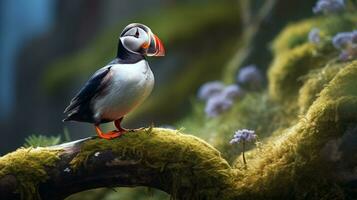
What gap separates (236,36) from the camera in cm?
894

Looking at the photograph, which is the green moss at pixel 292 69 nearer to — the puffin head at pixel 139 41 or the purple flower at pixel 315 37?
the purple flower at pixel 315 37

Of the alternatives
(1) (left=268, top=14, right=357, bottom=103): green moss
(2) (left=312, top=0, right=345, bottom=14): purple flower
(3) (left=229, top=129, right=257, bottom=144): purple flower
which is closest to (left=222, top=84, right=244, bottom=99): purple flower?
(1) (left=268, top=14, right=357, bottom=103): green moss

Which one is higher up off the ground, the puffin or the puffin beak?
the puffin beak

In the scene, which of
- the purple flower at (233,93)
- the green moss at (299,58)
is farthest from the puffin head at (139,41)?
the purple flower at (233,93)

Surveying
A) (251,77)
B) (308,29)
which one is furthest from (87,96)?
(308,29)

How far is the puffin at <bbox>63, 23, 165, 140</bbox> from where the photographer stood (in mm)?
3266

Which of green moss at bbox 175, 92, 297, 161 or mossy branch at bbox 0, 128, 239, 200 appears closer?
mossy branch at bbox 0, 128, 239, 200

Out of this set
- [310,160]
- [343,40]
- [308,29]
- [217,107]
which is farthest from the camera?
[308,29]

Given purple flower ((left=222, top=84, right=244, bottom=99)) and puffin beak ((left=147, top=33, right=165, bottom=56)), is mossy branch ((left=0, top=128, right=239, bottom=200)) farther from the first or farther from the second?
purple flower ((left=222, top=84, right=244, bottom=99))

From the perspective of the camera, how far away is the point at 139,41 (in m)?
3.39

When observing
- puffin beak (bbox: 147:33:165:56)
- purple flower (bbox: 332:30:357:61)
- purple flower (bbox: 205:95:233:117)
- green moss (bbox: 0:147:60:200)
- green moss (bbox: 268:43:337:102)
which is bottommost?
green moss (bbox: 0:147:60:200)

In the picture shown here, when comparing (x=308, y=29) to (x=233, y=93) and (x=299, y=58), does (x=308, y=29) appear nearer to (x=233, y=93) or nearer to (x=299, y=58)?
(x=299, y=58)

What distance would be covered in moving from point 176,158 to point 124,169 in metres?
0.26

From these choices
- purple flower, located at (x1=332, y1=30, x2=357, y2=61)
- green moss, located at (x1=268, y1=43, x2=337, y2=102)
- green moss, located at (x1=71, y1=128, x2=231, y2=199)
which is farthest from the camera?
green moss, located at (x1=268, y1=43, x2=337, y2=102)
